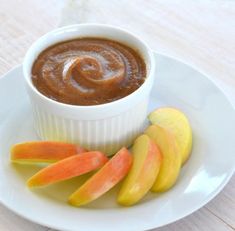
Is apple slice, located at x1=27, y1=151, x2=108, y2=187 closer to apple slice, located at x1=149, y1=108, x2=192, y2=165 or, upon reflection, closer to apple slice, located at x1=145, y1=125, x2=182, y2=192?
apple slice, located at x1=145, y1=125, x2=182, y2=192

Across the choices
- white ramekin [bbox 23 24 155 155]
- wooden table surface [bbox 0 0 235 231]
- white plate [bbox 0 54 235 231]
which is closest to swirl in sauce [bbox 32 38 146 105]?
white ramekin [bbox 23 24 155 155]

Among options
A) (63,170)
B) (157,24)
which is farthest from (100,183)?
(157,24)

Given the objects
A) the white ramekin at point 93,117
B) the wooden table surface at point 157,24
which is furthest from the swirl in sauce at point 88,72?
the wooden table surface at point 157,24

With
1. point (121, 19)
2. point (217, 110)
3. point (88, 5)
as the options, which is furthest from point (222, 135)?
point (88, 5)

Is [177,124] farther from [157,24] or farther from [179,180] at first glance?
[157,24]

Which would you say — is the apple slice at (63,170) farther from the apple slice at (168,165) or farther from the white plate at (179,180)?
the apple slice at (168,165)

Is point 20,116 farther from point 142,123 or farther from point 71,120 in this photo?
point 142,123
